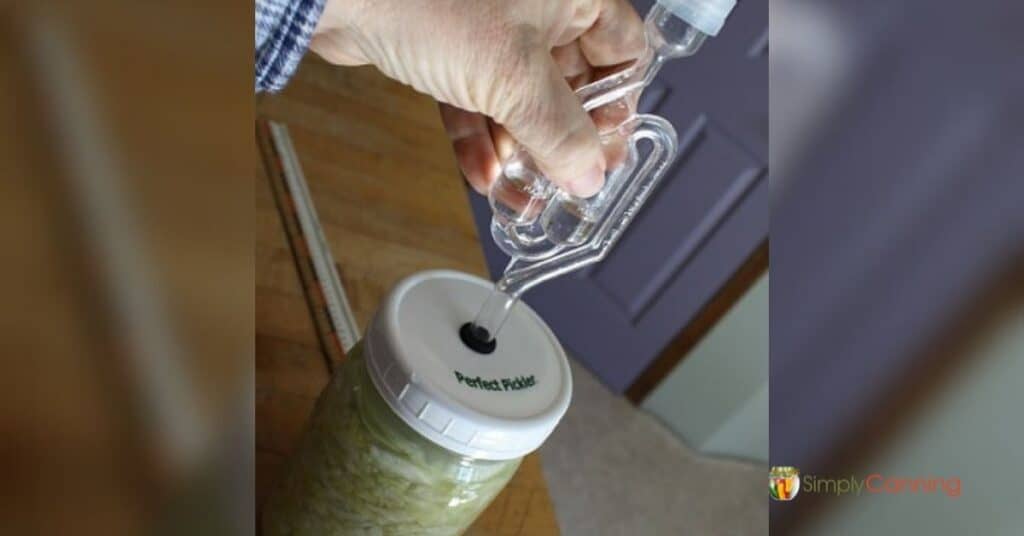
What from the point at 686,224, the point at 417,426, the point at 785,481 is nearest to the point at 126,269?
the point at 417,426

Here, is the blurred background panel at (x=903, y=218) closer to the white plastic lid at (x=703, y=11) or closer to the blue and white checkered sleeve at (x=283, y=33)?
the white plastic lid at (x=703, y=11)

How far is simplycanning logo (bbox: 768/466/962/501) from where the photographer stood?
0.35 metres

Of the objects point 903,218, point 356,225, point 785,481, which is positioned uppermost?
point 903,218

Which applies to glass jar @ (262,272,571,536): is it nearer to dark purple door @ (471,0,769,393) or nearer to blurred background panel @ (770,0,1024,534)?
blurred background panel @ (770,0,1024,534)

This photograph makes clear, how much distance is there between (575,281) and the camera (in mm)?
1362

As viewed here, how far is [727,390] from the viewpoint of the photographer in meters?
1.27

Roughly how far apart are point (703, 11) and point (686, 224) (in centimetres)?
90

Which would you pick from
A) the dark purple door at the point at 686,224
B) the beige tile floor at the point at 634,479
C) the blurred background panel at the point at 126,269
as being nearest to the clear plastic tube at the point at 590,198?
the blurred background panel at the point at 126,269

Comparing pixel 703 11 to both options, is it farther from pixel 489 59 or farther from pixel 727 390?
pixel 727 390

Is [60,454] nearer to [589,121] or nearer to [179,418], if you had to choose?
[179,418]

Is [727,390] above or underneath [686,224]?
underneath

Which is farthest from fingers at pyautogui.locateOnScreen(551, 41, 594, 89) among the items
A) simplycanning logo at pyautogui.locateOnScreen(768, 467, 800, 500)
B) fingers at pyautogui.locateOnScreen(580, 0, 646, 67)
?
simplycanning logo at pyautogui.locateOnScreen(768, 467, 800, 500)

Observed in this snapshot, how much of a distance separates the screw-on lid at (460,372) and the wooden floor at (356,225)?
116 mm

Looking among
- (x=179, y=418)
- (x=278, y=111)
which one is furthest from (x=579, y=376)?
(x=179, y=418)
